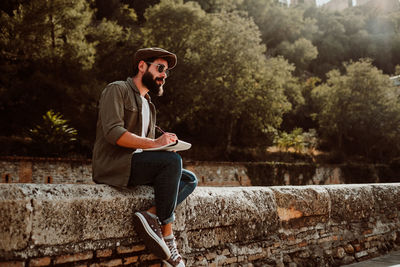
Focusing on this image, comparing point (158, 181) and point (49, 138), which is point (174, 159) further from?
point (49, 138)

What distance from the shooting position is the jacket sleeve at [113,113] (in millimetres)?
2512

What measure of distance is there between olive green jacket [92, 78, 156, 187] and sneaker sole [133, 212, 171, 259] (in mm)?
314

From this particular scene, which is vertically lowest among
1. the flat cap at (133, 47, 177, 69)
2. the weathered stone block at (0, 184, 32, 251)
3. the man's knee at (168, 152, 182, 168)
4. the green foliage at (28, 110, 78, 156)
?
the green foliage at (28, 110, 78, 156)

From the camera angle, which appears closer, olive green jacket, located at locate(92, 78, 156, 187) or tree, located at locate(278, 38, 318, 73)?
olive green jacket, located at locate(92, 78, 156, 187)

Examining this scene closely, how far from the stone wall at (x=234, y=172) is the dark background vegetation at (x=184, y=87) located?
4.62ft

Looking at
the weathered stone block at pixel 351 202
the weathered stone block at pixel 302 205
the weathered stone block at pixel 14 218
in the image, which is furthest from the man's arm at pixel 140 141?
the weathered stone block at pixel 351 202

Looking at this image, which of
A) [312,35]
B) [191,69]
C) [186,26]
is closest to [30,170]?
[191,69]

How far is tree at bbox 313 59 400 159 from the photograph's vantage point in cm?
3186

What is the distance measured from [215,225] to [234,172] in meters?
19.1

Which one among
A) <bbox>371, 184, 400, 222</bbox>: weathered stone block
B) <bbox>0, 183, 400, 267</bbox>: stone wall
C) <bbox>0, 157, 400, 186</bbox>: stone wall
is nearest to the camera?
<bbox>0, 183, 400, 267</bbox>: stone wall

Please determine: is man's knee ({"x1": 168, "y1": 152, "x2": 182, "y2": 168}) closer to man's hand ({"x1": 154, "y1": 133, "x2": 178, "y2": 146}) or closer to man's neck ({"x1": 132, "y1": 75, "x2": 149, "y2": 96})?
man's hand ({"x1": 154, "y1": 133, "x2": 178, "y2": 146})

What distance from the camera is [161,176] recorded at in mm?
Answer: 2609

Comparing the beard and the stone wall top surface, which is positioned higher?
the beard

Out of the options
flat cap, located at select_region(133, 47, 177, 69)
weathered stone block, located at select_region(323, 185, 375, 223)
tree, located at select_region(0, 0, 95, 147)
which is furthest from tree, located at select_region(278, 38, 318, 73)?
flat cap, located at select_region(133, 47, 177, 69)
